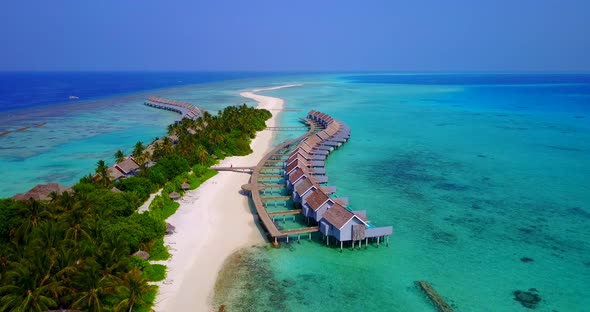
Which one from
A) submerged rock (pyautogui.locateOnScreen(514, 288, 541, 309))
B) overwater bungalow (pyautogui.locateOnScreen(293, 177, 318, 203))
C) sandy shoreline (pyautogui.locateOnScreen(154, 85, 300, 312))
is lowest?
submerged rock (pyautogui.locateOnScreen(514, 288, 541, 309))

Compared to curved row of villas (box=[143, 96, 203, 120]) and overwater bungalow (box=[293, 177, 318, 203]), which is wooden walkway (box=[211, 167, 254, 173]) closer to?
overwater bungalow (box=[293, 177, 318, 203])

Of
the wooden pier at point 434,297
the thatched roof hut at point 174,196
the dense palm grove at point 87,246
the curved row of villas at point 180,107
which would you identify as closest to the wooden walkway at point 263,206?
the thatched roof hut at point 174,196

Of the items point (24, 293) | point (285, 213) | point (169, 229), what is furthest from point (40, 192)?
point (285, 213)

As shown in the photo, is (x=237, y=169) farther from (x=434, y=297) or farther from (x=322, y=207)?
(x=434, y=297)

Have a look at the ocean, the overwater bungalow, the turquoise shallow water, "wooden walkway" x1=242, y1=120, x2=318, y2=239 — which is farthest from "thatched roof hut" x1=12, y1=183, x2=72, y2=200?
the overwater bungalow

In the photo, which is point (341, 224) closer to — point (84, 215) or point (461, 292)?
point (461, 292)
